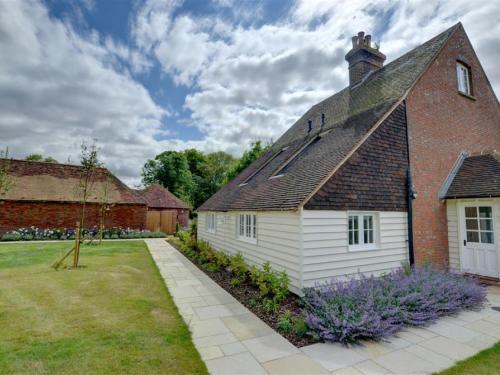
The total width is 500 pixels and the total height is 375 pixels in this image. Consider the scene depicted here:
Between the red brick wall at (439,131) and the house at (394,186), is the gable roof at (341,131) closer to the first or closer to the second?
the house at (394,186)

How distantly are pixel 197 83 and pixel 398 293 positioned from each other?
35.6ft

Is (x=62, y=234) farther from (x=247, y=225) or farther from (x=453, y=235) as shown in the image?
(x=453, y=235)

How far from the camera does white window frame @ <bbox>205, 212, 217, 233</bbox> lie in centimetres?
1342

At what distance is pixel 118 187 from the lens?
2255 centimetres

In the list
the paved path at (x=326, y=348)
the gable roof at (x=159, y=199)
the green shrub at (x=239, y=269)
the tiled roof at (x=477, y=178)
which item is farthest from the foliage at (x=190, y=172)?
the paved path at (x=326, y=348)

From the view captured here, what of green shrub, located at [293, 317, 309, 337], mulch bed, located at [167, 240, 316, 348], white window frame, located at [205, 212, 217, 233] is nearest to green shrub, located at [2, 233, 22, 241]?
white window frame, located at [205, 212, 217, 233]

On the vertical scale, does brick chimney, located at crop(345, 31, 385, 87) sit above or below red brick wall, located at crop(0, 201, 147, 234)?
above

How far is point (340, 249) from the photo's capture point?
6.67 m

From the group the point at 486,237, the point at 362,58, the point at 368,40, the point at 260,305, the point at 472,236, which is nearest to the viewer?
the point at 260,305

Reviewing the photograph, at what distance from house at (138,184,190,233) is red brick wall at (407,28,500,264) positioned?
71.0ft

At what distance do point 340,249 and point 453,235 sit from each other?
17.1 feet

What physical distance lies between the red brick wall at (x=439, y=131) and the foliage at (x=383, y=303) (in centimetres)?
216

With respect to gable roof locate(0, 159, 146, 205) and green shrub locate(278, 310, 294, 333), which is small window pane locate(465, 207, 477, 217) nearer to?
green shrub locate(278, 310, 294, 333)

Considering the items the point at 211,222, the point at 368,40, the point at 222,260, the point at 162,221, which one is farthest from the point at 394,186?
the point at 162,221
